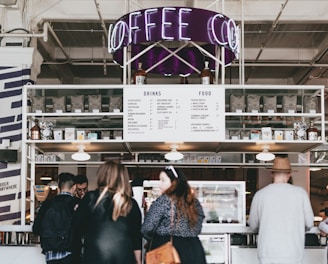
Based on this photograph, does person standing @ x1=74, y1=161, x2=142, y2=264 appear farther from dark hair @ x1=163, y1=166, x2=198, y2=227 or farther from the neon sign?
the neon sign

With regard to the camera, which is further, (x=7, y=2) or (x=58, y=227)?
(x=7, y=2)

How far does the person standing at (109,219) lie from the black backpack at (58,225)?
39.8 inches

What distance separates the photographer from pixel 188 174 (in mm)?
14680

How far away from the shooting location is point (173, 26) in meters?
7.33

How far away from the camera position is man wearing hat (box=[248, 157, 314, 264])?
5.52 metres

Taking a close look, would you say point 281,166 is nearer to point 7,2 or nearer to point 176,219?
point 176,219

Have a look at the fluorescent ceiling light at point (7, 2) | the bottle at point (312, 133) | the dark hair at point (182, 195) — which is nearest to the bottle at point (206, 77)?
the bottle at point (312, 133)

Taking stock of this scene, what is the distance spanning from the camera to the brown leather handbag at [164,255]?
15.9 ft

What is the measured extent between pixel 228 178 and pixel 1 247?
8663 millimetres

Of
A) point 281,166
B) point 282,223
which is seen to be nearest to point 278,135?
point 281,166

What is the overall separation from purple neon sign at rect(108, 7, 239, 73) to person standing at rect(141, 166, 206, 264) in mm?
2575

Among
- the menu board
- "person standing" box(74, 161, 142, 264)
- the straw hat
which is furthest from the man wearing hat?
the menu board

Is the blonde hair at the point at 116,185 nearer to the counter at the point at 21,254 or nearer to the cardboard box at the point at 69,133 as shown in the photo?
the counter at the point at 21,254

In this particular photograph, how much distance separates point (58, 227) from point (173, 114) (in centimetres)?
220
